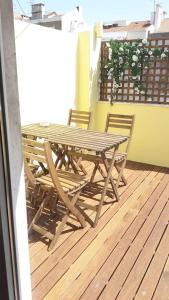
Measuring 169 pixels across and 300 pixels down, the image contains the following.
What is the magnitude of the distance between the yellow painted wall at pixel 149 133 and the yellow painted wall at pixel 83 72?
518 millimetres

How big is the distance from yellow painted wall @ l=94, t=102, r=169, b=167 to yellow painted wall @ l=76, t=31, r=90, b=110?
1.70 feet

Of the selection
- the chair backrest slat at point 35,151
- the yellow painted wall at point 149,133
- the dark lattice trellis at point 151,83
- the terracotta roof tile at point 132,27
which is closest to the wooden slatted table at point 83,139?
the chair backrest slat at point 35,151

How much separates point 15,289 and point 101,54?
4.19 meters

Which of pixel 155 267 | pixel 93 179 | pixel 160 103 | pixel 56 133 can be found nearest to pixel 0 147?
pixel 155 267

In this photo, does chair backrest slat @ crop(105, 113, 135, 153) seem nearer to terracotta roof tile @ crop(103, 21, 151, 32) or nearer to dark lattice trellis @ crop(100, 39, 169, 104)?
dark lattice trellis @ crop(100, 39, 169, 104)

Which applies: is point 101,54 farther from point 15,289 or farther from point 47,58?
point 15,289

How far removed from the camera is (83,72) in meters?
4.54

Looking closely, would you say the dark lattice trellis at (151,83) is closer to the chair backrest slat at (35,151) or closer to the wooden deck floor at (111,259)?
the wooden deck floor at (111,259)

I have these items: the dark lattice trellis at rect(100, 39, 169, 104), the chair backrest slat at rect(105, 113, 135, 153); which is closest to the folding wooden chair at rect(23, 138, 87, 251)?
the chair backrest slat at rect(105, 113, 135, 153)

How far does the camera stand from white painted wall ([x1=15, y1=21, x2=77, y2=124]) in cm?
332

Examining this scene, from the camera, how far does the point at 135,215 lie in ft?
9.25

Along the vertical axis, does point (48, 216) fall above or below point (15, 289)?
below

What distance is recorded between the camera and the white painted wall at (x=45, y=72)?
332 cm

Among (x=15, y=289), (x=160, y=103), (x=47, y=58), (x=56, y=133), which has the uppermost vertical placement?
(x=47, y=58)
